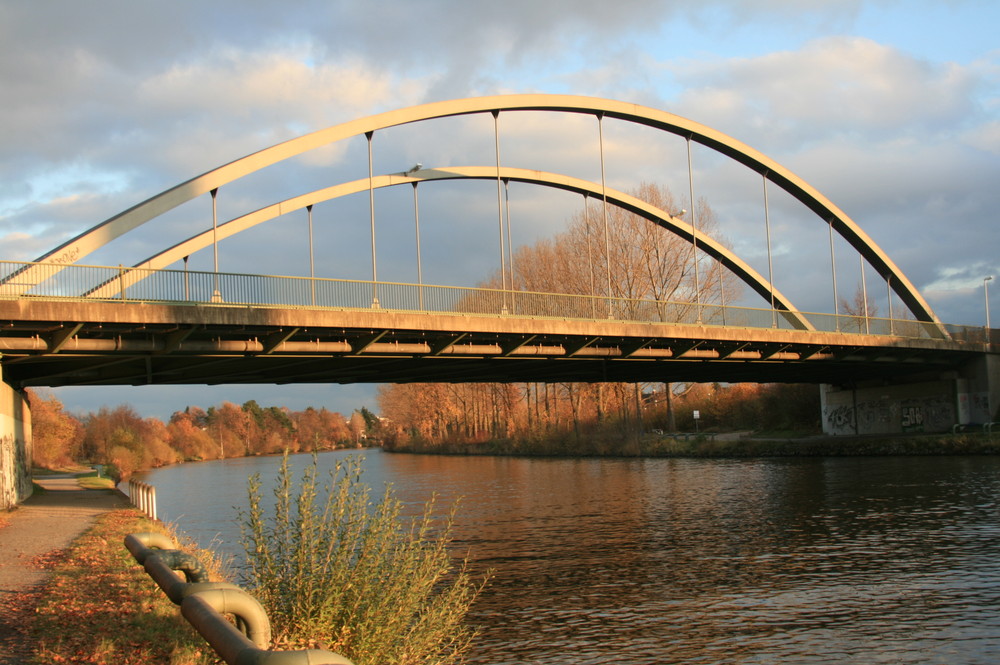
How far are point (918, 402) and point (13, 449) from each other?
44414mm

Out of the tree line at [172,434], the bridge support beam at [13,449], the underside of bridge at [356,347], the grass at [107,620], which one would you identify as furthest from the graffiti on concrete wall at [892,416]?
the grass at [107,620]

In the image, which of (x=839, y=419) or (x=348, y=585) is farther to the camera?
(x=839, y=419)

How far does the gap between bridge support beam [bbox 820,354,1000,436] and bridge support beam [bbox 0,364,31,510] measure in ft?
140

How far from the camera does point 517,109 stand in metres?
32.8

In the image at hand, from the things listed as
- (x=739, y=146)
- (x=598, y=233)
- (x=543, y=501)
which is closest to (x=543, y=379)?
(x=543, y=501)

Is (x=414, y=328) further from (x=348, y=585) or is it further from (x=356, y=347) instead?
(x=348, y=585)

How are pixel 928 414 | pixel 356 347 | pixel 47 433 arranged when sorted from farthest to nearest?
pixel 47 433
pixel 928 414
pixel 356 347

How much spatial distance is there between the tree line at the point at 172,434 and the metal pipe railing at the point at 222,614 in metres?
1.90

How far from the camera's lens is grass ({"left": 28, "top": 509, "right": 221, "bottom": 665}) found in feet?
24.2

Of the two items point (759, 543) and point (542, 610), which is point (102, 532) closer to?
point (542, 610)

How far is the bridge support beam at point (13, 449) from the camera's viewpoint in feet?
70.3

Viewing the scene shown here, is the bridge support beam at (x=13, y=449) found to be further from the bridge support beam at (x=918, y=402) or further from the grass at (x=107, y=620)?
the bridge support beam at (x=918, y=402)

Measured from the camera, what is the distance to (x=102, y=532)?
16.6 metres

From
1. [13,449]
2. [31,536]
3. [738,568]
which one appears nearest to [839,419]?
[738,568]
